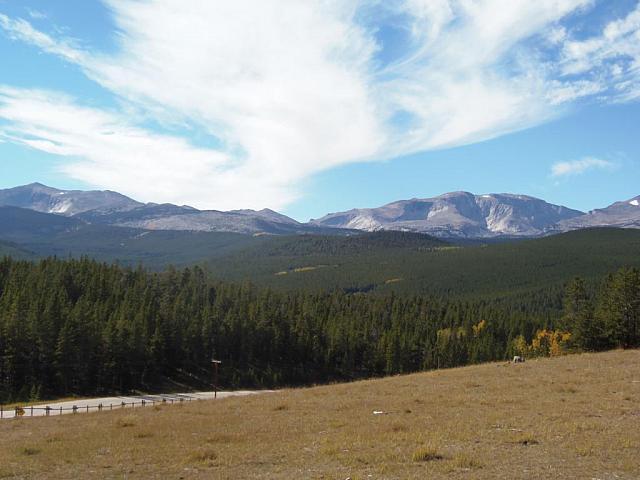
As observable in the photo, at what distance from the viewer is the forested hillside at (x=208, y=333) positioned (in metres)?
79.1

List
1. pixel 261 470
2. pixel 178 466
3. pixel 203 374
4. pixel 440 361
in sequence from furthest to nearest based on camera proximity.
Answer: pixel 440 361 → pixel 203 374 → pixel 178 466 → pixel 261 470

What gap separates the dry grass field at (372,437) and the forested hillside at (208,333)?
141 ft

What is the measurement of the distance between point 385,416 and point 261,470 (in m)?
12.6

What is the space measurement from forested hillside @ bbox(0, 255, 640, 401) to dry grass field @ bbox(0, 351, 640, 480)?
4293cm

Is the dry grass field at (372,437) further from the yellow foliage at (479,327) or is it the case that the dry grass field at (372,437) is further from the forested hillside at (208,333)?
the yellow foliage at (479,327)

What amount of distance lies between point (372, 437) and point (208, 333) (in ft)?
283

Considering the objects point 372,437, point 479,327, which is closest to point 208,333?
point 479,327

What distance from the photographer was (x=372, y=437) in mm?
23594

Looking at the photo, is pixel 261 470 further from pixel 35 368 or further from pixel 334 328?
pixel 334 328

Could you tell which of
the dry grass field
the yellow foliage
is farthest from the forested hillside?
the dry grass field

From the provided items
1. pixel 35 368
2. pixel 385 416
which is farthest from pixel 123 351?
pixel 385 416

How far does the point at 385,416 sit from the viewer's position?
29781mm

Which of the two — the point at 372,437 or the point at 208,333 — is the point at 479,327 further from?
the point at 372,437

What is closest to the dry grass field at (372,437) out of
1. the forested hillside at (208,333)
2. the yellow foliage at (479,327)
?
the forested hillside at (208,333)
